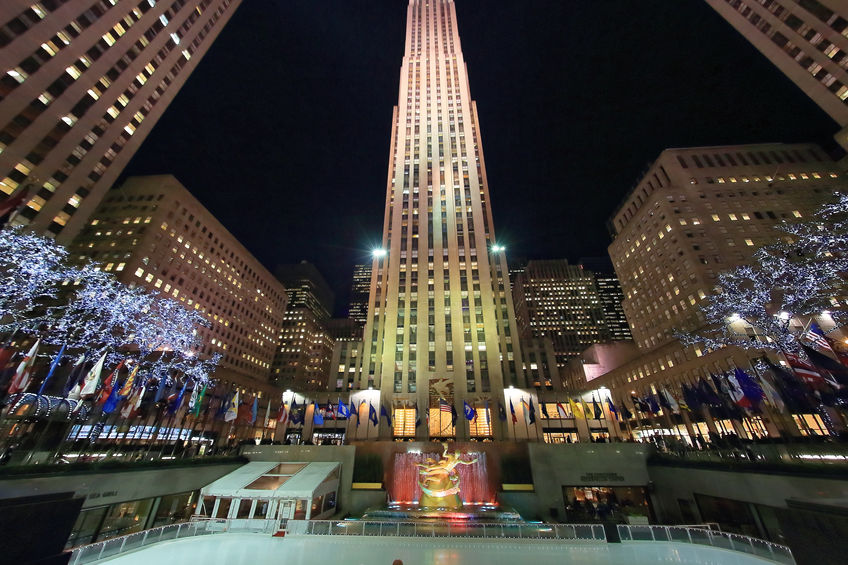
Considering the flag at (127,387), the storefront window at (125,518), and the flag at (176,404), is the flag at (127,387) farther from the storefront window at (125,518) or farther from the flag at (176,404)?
the storefront window at (125,518)

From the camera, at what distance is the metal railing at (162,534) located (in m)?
12.0

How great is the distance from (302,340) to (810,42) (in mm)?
146062

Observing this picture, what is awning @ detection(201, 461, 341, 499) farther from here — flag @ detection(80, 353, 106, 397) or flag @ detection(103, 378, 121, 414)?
flag @ detection(80, 353, 106, 397)

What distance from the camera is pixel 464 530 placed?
15828mm

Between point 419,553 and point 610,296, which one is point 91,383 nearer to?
point 419,553

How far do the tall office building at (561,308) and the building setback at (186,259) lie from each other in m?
94.7

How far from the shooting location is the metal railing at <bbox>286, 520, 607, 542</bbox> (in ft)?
50.1

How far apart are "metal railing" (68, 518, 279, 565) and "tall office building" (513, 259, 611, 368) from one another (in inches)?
4582

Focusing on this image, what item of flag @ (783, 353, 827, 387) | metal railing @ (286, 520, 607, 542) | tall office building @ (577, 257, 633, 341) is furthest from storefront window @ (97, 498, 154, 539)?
tall office building @ (577, 257, 633, 341)

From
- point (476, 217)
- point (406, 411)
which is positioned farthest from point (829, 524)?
point (476, 217)

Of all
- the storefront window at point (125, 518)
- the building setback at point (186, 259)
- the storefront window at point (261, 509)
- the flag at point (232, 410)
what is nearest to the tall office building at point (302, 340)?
the building setback at point (186, 259)

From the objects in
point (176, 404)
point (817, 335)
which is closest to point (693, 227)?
point (817, 335)

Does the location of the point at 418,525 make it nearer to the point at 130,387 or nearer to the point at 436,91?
the point at 130,387

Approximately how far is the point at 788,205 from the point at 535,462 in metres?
79.5
